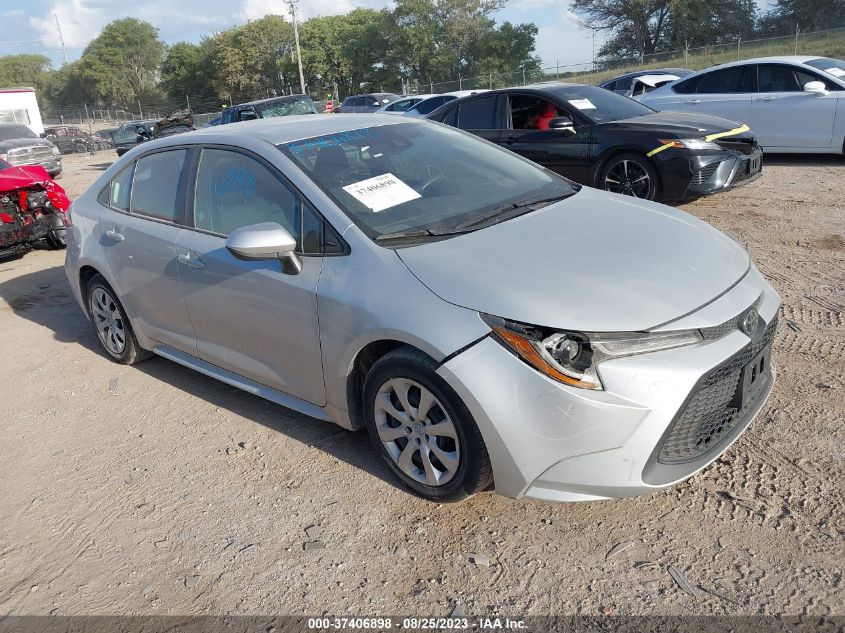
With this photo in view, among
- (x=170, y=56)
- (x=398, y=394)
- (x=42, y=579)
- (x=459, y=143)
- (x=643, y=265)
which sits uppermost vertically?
(x=170, y=56)

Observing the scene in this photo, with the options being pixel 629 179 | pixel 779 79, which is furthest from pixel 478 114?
pixel 779 79

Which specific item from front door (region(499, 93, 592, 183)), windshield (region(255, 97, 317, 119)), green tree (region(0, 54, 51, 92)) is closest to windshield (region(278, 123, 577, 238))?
front door (region(499, 93, 592, 183))

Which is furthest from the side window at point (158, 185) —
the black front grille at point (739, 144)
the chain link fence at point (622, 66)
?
the chain link fence at point (622, 66)

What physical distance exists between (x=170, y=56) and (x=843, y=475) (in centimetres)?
8477

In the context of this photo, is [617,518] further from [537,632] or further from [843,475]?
[843,475]

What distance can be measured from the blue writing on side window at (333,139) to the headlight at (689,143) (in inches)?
175

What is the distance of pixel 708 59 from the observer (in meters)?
31.0

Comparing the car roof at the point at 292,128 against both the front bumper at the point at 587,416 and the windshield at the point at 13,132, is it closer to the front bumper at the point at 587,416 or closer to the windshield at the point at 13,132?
the front bumper at the point at 587,416

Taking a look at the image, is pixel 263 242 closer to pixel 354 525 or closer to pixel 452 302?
pixel 452 302

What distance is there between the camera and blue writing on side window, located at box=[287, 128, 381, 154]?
3586 millimetres

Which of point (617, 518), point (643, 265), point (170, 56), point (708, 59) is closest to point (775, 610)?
point (617, 518)

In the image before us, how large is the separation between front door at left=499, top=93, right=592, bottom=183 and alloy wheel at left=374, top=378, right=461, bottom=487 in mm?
5548

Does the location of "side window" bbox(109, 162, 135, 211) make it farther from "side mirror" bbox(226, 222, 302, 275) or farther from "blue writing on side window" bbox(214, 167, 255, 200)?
"side mirror" bbox(226, 222, 302, 275)

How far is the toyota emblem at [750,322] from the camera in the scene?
2744mm
